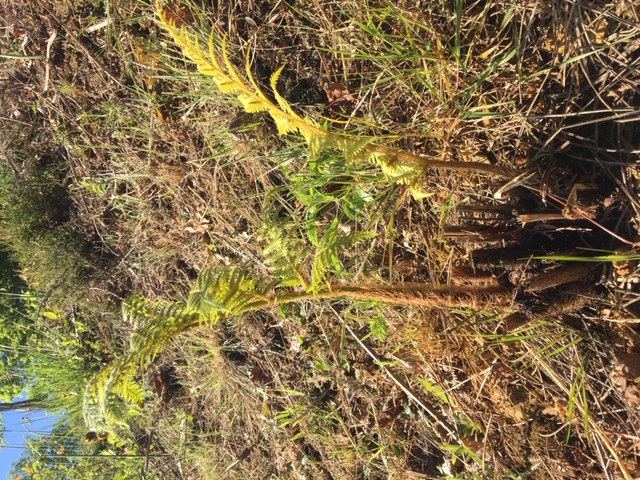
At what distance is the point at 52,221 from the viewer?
3.55 meters

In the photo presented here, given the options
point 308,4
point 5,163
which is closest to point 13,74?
point 5,163

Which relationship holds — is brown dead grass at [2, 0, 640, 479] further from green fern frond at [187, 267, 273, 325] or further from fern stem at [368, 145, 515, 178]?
green fern frond at [187, 267, 273, 325]

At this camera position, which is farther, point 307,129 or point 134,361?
point 134,361

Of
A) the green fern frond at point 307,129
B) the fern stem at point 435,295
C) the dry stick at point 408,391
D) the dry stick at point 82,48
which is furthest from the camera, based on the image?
the dry stick at point 82,48

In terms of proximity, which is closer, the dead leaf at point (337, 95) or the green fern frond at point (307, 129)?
the green fern frond at point (307, 129)

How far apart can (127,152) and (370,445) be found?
208 centimetres

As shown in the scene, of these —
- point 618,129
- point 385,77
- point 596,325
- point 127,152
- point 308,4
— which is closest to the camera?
point 618,129

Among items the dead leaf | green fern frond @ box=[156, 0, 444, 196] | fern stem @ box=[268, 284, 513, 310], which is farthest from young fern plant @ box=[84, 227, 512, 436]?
the dead leaf

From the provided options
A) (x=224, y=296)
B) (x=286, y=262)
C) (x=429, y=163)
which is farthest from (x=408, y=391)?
(x=429, y=163)

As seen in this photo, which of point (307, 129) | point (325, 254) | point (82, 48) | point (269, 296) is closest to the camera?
point (307, 129)

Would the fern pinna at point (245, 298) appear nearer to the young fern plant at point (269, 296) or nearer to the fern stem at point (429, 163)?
the young fern plant at point (269, 296)

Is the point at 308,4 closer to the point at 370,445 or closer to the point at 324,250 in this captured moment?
the point at 324,250

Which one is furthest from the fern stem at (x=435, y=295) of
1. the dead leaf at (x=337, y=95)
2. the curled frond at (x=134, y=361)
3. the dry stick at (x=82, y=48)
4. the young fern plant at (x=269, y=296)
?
the dry stick at (x=82, y=48)

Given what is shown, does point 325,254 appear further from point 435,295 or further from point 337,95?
point 337,95
